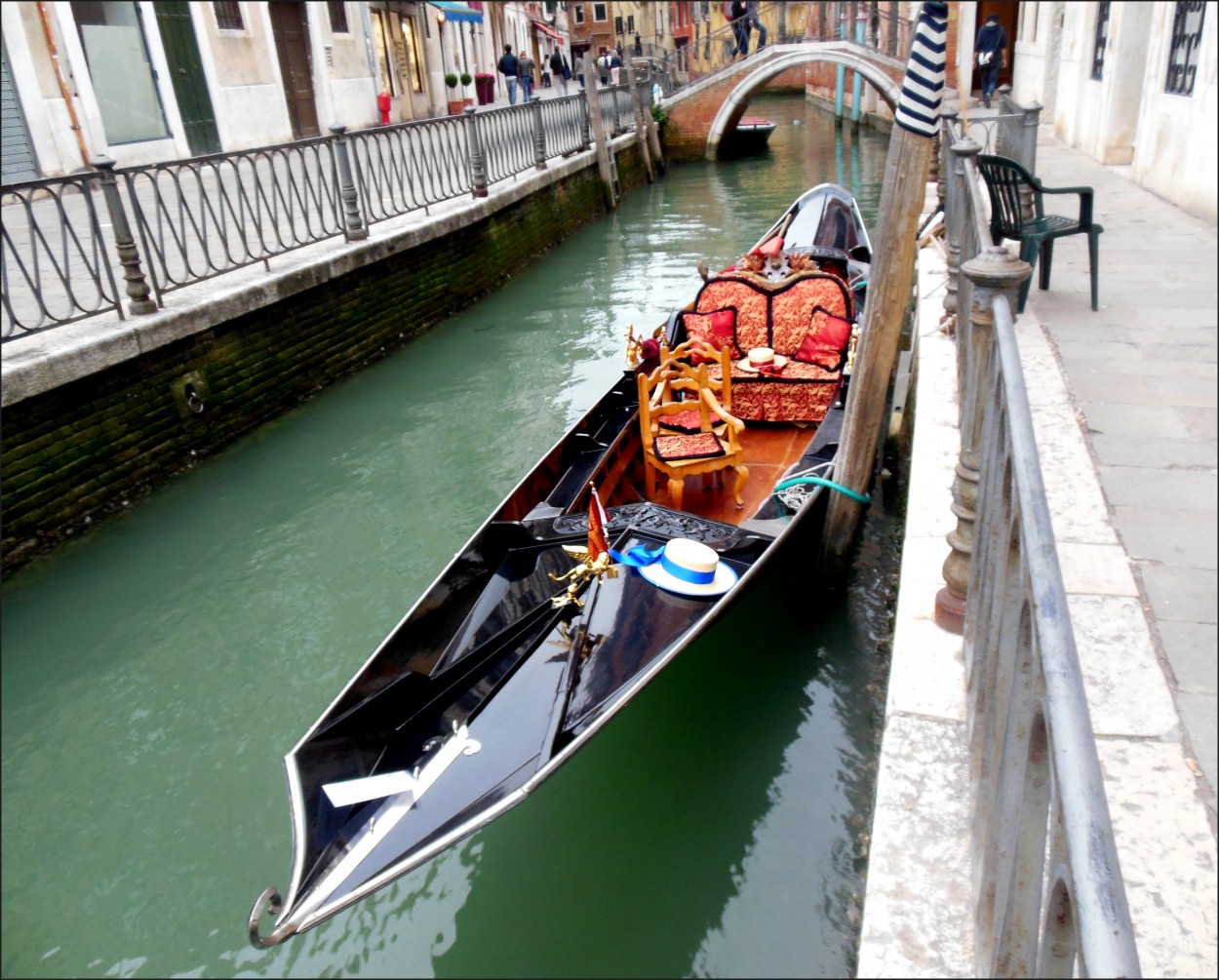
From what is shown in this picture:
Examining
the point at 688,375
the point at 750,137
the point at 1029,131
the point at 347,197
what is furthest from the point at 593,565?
the point at 750,137

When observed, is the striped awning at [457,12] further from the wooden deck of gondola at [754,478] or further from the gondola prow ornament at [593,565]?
the gondola prow ornament at [593,565]

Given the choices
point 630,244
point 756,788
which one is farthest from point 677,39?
point 756,788

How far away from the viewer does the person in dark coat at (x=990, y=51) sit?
34.3 ft

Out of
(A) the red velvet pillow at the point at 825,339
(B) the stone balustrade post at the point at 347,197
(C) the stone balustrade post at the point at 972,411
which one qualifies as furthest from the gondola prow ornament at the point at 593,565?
(B) the stone balustrade post at the point at 347,197

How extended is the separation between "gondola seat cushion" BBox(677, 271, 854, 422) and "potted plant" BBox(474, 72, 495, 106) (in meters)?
16.9

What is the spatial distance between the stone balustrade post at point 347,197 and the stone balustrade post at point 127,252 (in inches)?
75.2

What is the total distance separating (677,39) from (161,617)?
47026 millimetres

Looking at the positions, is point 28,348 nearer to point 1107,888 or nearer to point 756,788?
point 756,788

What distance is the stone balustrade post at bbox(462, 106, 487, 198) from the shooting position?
832 cm

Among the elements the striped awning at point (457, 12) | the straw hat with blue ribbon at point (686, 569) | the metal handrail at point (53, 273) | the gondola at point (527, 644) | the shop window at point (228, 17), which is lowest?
the gondola at point (527, 644)

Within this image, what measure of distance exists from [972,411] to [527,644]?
1.33 meters

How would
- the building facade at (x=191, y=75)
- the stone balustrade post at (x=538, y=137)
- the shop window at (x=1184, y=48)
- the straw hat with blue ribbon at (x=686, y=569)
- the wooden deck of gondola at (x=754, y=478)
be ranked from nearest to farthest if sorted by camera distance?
1. the straw hat with blue ribbon at (x=686, y=569)
2. the wooden deck of gondola at (x=754, y=478)
3. the shop window at (x=1184, y=48)
4. the building facade at (x=191, y=75)
5. the stone balustrade post at (x=538, y=137)

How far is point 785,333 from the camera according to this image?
4.55 m

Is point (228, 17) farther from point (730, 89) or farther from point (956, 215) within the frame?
point (956, 215)
